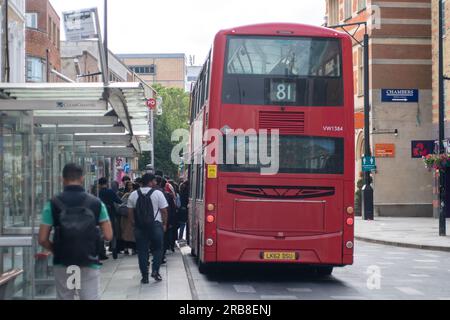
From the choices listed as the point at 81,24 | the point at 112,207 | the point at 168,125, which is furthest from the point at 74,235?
the point at 168,125

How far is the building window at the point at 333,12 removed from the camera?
53.6 meters

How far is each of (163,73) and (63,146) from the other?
130529mm

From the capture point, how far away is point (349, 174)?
49.1 ft

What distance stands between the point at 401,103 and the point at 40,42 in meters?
20.1

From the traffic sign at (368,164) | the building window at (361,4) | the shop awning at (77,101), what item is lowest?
the traffic sign at (368,164)

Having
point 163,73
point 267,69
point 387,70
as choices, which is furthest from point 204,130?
point 163,73

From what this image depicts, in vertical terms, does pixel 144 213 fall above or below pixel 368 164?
below

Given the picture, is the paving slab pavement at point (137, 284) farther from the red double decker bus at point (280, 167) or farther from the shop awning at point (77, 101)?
the shop awning at point (77, 101)

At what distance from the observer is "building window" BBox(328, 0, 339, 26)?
53.6 meters

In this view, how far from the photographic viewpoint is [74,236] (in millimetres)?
8164

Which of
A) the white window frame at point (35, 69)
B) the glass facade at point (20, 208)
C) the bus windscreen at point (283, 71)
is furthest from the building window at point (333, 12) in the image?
the glass facade at point (20, 208)

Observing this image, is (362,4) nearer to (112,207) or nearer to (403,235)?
(403,235)

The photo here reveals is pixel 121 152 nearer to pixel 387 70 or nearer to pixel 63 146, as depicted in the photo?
pixel 63 146

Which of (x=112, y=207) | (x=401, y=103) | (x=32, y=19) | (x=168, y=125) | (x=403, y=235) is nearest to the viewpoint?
(x=112, y=207)
